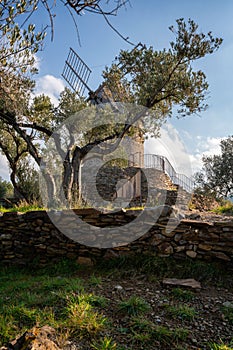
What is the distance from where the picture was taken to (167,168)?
62.0 ft

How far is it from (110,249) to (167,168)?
14243 millimetres

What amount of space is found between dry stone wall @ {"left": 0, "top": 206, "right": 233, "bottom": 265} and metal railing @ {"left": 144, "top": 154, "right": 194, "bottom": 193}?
1287 cm

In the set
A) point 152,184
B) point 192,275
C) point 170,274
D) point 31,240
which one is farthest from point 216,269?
point 152,184

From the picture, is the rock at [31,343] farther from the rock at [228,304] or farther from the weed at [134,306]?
the rock at [228,304]

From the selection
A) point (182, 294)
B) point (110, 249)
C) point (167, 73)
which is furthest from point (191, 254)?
point (167, 73)

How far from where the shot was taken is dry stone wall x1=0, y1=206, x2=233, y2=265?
482cm

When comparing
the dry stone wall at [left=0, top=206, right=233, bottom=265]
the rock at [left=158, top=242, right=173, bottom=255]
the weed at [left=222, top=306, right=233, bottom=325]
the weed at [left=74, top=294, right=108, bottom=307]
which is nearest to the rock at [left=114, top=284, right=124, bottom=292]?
the weed at [left=74, top=294, right=108, bottom=307]

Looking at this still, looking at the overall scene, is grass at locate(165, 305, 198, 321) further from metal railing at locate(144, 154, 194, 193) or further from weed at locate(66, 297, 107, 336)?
metal railing at locate(144, 154, 194, 193)

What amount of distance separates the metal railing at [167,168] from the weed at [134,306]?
1488cm

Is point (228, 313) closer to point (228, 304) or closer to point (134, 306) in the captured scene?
point (228, 304)

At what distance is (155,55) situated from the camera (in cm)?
1045

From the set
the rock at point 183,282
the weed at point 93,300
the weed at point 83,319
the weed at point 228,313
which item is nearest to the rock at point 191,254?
the rock at point 183,282

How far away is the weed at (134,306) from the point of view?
3.21 m

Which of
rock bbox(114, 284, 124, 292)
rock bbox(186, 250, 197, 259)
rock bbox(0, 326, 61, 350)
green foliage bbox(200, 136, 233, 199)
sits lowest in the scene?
rock bbox(114, 284, 124, 292)
